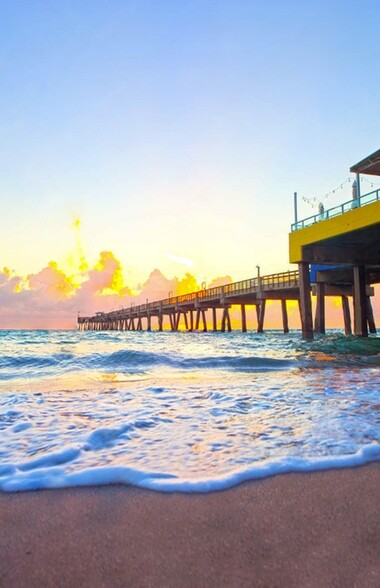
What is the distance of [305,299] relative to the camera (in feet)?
57.4

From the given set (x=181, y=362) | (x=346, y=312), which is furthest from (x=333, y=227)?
(x=346, y=312)

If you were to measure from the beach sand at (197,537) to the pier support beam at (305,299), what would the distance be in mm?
15954

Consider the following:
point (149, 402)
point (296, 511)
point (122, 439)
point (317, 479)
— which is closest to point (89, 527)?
point (296, 511)

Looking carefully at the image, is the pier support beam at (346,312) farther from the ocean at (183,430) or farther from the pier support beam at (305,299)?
the ocean at (183,430)

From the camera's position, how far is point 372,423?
3328 mm

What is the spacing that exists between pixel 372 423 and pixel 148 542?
7.99 feet

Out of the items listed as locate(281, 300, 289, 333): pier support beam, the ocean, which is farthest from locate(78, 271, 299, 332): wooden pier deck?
the ocean

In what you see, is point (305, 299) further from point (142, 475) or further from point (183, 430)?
point (142, 475)

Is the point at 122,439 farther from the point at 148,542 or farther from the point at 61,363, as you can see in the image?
→ the point at 61,363

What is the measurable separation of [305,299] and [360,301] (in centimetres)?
470

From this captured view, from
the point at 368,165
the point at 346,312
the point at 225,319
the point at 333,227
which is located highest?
the point at 368,165

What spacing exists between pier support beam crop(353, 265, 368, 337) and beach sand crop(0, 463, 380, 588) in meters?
19.4

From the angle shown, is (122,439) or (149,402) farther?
(149,402)

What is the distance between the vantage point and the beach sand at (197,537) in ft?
4.14
